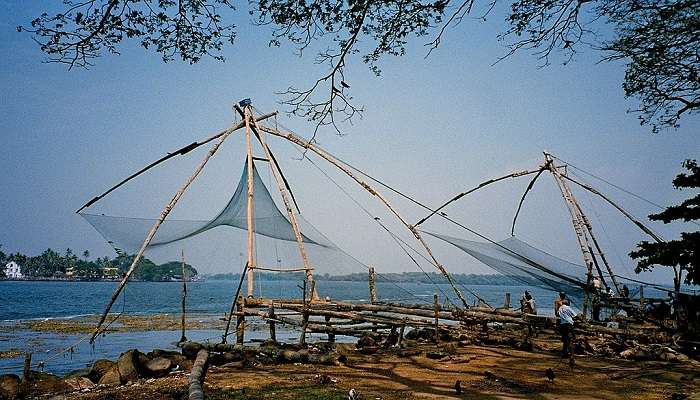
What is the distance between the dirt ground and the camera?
20.7 ft

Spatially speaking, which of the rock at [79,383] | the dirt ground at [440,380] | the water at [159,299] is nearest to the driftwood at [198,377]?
the dirt ground at [440,380]

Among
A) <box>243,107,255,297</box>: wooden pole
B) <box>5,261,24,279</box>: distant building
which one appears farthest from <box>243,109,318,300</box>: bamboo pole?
<box>5,261,24,279</box>: distant building

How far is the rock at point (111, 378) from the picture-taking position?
7.92 meters

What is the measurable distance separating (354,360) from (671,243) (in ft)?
22.8

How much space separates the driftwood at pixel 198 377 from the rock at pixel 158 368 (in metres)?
0.87

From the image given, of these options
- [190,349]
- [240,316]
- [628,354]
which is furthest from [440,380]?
[190,349]

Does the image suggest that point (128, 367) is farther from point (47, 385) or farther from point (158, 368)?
point (47, 385)

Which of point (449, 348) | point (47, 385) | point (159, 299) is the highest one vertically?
point (449, 348)

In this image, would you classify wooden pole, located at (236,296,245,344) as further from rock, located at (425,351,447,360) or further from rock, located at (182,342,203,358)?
rock, located at (425,351,447,360)

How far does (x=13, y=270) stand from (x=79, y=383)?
129776mm

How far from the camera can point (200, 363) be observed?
708 cm

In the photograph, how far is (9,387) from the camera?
7484 millimetres

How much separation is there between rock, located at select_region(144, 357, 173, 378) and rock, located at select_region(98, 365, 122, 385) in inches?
17.6

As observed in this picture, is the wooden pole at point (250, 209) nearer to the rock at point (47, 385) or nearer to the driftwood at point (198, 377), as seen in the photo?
the driftwood at point (198, 377)
